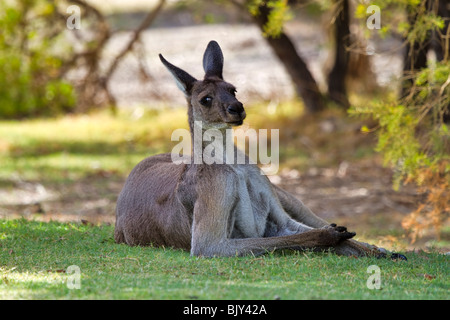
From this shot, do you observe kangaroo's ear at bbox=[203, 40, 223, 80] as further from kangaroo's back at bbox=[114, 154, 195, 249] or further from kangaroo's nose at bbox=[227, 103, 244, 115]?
kangaroo's back at bbox=[114, 154, 195, 249]

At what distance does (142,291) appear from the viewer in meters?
4.96

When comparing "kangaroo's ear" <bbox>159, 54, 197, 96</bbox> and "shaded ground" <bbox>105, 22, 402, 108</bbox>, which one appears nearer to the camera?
"kangaroo's ear" <bbox>159, 54, 197, 96</bbox>

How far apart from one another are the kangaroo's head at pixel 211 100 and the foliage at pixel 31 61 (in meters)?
10.1

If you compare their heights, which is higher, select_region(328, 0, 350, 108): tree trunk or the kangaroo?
select_region(328, 0, 350, 108): tree trunk

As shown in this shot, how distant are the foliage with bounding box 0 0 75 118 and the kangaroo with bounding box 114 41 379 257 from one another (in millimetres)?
10095

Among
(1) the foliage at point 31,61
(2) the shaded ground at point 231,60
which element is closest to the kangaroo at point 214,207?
(2) the shaded ground at point 231,60

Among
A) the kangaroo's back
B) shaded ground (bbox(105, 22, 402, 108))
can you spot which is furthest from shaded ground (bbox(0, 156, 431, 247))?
the kangaroo's back

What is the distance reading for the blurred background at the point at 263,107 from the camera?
913 centimetres

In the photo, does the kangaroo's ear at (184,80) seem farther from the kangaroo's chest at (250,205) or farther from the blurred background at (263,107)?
the blurred background at (263,107)

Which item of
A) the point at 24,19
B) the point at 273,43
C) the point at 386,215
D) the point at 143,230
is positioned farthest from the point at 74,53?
the point at 143,230

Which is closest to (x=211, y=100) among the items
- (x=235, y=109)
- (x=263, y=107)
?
(x=235, y=109)

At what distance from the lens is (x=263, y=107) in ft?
55.1

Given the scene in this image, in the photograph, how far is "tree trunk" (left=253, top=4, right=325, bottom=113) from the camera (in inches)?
589
